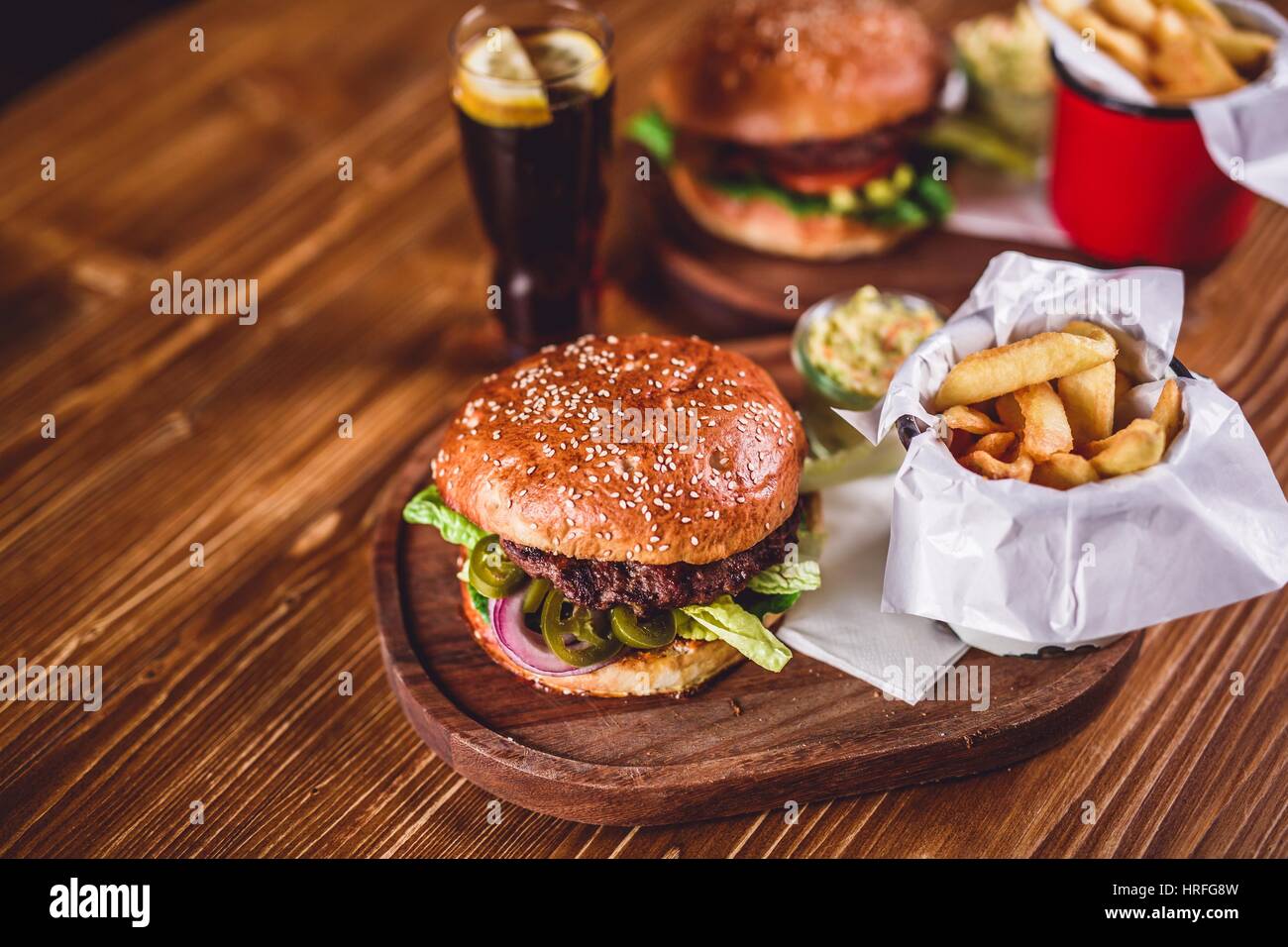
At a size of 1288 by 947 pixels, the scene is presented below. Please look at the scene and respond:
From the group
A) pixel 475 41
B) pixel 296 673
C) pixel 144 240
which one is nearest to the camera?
pixel 296 673

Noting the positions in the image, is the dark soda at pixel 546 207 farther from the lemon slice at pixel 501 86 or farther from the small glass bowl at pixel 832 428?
the small glass bowl at pixel 832 428

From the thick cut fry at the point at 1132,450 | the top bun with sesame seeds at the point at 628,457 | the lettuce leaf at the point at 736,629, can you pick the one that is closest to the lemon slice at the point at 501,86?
the top bun with sesame seeds at the point at 628,457

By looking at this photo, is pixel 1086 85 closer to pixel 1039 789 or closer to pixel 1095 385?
pixel 1095 385

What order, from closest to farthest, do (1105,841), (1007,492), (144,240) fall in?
(1007,492) → (1105,841) → (144,240)

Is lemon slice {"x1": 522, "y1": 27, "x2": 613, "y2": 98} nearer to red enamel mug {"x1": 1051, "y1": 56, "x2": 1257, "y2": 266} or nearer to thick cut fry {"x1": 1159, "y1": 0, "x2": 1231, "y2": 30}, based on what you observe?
red enamel mug {"x1": 1051, "y1": 56, "x2": 1257, "y2": 266}

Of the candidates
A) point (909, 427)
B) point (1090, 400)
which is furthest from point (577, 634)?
point (1090, 400)

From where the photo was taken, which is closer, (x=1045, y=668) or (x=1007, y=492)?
(x=1007, y=492)
